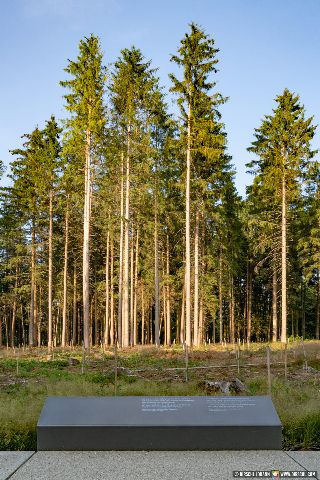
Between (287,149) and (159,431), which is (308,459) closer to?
(159,431)

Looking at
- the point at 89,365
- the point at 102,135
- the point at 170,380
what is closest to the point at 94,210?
the point at 102,135

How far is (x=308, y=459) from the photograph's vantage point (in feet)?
21.1

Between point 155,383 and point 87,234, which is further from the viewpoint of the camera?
point 87,234

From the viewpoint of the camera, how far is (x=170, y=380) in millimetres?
13539

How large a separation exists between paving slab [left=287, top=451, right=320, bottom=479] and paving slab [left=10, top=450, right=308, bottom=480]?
0.32ft

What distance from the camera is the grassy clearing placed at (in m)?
7.76

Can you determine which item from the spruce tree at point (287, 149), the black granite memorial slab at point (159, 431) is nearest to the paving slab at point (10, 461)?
the black granite memorial slab at point (159, 431)

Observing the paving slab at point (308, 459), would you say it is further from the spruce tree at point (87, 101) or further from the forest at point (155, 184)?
the spruce tree at point (87, 101)

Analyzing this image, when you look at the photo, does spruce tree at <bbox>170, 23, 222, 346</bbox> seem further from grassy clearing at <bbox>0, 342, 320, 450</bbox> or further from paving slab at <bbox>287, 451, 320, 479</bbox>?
paving slab at <bbox>287, 451, 320, 479</bbox>

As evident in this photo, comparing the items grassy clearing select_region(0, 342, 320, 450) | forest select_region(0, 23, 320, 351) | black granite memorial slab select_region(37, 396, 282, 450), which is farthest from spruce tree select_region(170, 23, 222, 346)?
black granite memorial slab select_region(37, 396, 282, 450)

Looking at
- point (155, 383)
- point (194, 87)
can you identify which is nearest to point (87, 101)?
point (194, 87)

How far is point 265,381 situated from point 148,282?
26.6 meters

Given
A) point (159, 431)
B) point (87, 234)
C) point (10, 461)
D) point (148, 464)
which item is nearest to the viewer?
point (148, 464)

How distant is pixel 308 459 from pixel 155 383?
6142 mm
